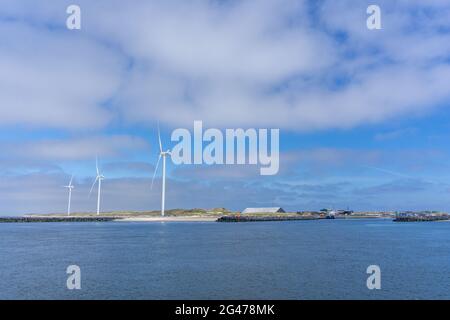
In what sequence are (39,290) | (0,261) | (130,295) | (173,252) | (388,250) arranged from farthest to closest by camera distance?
(388,250) < (173,252) < (0,261) < (39,290) < (130,295)

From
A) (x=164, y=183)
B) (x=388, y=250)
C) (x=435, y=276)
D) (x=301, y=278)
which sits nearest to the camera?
(x=301, y=278)

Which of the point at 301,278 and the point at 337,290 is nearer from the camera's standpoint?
the point at 337,290

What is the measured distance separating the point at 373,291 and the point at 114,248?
53300mm

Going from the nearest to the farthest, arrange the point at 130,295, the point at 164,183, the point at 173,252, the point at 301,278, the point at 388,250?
the point at 130,295 → the point at 301,278 → the point at 173,252 → the point at 388,250 → the point at 164,183

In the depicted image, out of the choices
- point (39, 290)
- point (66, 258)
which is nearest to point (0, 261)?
point (66, 258)

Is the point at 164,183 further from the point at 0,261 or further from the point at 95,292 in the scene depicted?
the point at 95,292

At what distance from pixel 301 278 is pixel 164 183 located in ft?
491

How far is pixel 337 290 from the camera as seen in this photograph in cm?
3912

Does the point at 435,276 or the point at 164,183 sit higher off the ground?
the point at 164,183

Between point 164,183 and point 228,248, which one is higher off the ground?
point 164,183

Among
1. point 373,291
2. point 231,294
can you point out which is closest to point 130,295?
point 231,294

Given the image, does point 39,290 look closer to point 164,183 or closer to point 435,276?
point 435,276

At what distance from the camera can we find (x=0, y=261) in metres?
60.8

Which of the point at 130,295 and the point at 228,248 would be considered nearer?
the point at 130,295
